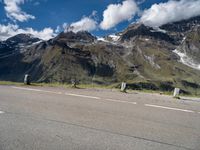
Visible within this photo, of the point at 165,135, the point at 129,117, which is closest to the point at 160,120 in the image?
the point at 129,117

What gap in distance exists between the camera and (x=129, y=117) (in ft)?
26.2

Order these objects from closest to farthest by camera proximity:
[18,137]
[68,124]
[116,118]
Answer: [18,137], [68,124], [116,118]

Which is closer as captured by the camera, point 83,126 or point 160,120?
point 83,126

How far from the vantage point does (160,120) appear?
7875 millimetres

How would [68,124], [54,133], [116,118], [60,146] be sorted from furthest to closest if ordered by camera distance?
1. [116,118]
2. [68,124]
3. [54,133]
4. [60,146]

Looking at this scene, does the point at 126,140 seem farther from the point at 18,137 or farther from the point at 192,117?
the point at 192,117

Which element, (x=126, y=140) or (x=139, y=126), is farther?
(x=139, y=126)

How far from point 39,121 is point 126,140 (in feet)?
8.90

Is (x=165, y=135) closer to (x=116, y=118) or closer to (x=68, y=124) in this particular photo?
(x=116, y=118)

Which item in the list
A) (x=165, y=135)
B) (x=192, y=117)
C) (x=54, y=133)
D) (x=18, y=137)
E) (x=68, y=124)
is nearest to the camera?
(x=18, y=137)

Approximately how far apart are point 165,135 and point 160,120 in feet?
5.61

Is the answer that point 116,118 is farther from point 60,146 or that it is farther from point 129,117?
point 60,146

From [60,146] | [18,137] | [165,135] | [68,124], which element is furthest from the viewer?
[68,124]

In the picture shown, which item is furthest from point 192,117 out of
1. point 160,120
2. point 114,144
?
point 114,144
